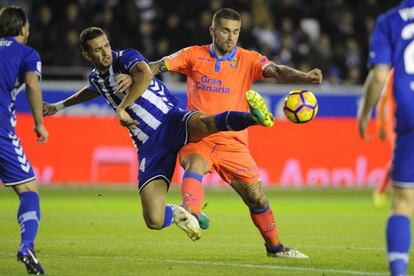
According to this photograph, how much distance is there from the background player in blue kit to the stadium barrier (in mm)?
11880

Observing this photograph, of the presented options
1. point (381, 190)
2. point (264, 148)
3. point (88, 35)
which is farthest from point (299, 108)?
point (264, 148)

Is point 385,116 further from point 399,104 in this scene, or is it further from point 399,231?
point 399,231

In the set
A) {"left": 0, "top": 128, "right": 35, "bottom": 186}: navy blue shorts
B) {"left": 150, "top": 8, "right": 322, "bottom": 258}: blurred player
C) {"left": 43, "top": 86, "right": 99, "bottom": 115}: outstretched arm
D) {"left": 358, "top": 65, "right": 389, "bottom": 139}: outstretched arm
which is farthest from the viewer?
{"left": 43, "top": 86, "right": 99, "bottom": 115}: outstretched arm

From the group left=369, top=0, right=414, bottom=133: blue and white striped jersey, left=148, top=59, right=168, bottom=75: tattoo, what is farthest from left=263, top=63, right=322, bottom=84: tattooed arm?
left=369, top=0, right=414, bottom=133: blue and white striped jersey

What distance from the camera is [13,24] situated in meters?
7.69

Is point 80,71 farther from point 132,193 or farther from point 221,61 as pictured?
point 221,61

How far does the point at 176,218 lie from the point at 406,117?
2464 millimetres

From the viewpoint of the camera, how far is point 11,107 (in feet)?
25.4

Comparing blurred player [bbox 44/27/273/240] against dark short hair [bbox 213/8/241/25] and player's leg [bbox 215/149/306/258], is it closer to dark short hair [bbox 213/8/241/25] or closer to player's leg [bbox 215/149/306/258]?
player's leg [bbox 215/149/306/258]

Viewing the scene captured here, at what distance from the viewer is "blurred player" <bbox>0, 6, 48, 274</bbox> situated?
295 inches

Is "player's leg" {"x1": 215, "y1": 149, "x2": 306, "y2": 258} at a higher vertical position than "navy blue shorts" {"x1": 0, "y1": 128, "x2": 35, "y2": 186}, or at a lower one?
lower

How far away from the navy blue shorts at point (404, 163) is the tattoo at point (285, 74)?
2.51 m

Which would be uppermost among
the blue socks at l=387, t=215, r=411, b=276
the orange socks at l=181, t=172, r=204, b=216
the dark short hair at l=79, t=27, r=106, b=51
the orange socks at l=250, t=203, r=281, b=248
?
the dark short hair at l=79, t=27, r=106, b=51

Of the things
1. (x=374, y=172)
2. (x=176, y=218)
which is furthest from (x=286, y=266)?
(x=374, y=172)
